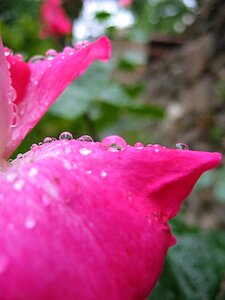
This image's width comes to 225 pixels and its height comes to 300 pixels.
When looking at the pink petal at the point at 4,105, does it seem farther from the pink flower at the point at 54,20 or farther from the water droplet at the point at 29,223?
the pink flower at the point at 54,20

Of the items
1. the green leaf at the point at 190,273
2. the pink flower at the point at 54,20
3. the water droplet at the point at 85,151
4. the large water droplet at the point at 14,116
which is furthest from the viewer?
the pink flower at the point at 54,20

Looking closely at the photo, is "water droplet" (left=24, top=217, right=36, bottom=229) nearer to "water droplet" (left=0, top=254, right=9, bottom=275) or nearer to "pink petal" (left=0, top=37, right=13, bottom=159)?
"water droplet" (left=0, top=254, right=9, bottom=275)

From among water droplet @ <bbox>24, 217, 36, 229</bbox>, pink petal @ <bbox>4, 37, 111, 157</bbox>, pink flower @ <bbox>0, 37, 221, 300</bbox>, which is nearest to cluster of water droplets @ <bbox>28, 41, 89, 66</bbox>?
pink petal @ <bbox>4, 37, 111, 157</bbox>

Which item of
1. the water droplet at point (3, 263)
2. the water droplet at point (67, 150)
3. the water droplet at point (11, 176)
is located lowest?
the water droplet at point (67, 150)

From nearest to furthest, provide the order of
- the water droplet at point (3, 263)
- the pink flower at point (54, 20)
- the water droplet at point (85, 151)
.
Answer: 1. the water droplet at point (3, 263)
2. the water droplet at point (85, 151)
3. the pink flower at point (54, 20)

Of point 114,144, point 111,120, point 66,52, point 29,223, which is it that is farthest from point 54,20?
point 29,223

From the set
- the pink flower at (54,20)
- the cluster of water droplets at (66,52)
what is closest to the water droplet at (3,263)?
the cluster of water droplets at (66,52)

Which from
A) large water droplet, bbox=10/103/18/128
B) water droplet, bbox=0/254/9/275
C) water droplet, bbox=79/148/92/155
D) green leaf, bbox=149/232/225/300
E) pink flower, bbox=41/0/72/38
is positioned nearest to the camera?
water droplet, bbox=0/254/9/275
